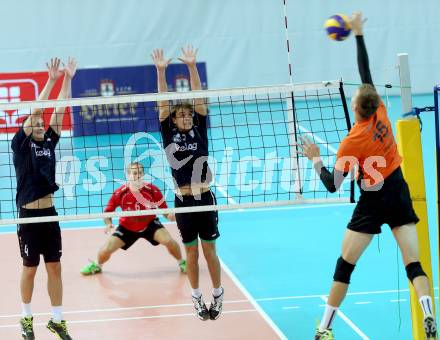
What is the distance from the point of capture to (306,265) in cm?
1107

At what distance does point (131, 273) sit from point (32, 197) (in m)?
3.10

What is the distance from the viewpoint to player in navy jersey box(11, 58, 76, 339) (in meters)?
8.36

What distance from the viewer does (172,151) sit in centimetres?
855

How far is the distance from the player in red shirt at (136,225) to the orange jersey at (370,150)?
409 cm

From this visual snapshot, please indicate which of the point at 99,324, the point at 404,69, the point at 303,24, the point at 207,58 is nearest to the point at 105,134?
the point at 207,58

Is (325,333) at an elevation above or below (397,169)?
below

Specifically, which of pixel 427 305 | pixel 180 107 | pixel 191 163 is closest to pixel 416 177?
pixel 427 305

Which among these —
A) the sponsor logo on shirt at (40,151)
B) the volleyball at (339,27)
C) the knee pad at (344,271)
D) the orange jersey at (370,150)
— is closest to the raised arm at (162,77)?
the sponsor logo on shirt at (40,151)

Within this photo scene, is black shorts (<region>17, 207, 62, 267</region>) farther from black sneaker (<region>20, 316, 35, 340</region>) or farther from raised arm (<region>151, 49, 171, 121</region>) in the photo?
raised arm (<region>151, 49, 171, 121</region>)

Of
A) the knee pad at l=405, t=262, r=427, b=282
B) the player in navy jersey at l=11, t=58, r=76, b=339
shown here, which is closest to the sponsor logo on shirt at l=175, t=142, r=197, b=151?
the player in navy jersey at l=11, t=58, r=76, b=339

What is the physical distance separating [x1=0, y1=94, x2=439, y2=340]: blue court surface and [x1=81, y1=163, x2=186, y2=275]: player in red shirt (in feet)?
1.58

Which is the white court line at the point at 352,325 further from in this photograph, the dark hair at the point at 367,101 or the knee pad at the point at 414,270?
the dark hair at the point at 367,101

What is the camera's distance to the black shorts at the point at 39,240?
847 cm

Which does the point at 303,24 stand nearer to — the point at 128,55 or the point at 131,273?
the point at 128,55
